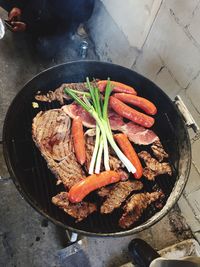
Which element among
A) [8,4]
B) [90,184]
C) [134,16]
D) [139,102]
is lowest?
[90,184]

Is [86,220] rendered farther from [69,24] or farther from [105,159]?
[69,24]

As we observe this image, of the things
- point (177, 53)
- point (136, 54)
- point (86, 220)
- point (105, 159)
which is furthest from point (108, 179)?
point (136, 54)

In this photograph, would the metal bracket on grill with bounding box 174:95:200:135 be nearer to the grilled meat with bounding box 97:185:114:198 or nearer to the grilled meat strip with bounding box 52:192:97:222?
the grilled meat with bounding box 97:185:114:198

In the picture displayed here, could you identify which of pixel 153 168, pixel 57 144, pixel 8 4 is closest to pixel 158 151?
pixel 153 168

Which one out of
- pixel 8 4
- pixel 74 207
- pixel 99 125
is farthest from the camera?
pixel 8 4

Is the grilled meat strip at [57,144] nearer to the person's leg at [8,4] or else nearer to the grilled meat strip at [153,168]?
the grilled meat strip at [153,168]

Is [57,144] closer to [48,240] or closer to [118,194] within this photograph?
[118,194]
